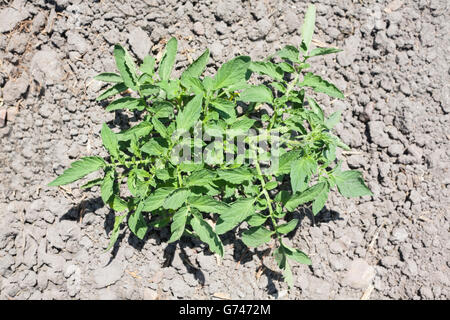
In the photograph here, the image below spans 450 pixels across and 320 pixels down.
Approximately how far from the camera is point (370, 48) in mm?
2709

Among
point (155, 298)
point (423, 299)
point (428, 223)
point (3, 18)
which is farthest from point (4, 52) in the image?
point (423, 299)

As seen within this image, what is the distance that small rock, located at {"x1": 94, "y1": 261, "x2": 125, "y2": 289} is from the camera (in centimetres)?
261

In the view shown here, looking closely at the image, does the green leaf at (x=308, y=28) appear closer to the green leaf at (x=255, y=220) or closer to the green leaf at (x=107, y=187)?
the green leaf at (x=255, y=220)

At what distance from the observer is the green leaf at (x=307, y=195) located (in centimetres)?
221

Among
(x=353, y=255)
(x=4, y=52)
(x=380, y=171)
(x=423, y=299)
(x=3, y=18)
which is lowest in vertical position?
(x=423, y=299)

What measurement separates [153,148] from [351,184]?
3.88 feet

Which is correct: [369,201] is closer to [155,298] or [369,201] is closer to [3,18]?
[155,298]

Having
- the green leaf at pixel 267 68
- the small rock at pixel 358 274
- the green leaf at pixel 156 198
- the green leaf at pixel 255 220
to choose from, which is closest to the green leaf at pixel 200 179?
the green leaf at pixel 156 198

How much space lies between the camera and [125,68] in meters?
2.26

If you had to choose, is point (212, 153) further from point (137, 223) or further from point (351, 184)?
point (351, 184)

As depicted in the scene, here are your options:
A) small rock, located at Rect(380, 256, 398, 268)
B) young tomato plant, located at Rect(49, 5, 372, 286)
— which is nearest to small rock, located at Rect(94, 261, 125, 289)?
young tomato plant, located at Rect(49, 5, 372, 286)

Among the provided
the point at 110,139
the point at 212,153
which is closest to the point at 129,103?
the point at 110,139

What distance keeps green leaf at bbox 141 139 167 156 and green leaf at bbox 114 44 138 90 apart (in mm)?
381

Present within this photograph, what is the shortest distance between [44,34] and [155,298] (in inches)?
75.9
